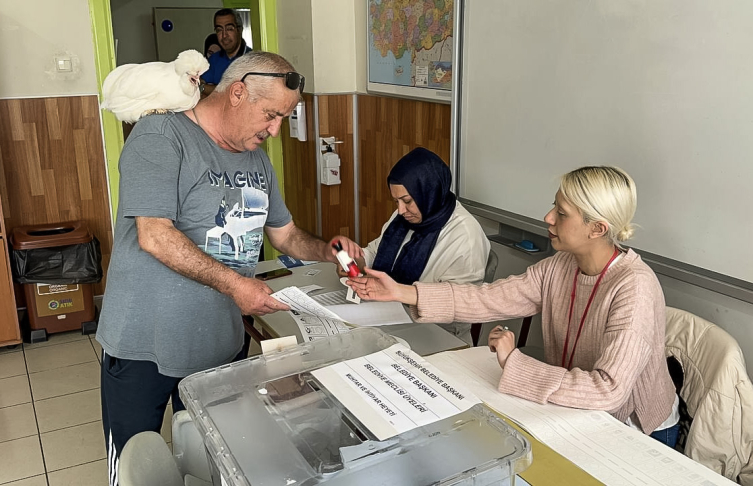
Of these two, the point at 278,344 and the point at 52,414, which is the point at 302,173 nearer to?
the point at 52,414

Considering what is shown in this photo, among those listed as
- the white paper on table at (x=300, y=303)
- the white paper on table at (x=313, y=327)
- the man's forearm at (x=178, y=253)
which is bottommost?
the white paper on table at (x=313, y=327)

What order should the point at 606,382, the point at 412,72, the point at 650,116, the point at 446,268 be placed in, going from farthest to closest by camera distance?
the point at 412,72 → the point at 446,268 → the point at 650,116 → the point at 606,382

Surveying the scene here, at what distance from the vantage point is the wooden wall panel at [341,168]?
400 cm

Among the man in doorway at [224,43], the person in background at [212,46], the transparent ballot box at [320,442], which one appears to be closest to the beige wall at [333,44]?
the man in doorway at [224,43]

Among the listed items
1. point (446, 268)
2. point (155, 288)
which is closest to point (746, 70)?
point (446, 268)

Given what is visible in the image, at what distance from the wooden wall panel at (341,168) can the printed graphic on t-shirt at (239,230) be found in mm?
2287

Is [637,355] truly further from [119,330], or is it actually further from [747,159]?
[119,330]

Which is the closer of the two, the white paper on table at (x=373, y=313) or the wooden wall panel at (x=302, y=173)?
the white paper on table at (x=373, y=313)

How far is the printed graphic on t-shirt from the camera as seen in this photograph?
1.68 m

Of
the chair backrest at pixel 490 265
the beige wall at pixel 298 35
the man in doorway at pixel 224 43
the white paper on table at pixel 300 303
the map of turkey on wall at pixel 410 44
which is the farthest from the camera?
the man in doorway at pixel 224 43

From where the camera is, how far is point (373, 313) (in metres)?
2.04

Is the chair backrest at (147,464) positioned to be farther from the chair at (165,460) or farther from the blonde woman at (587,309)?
the blonde woman at (587,309)

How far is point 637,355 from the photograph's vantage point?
142 cm

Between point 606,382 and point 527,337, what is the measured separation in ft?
3.95
